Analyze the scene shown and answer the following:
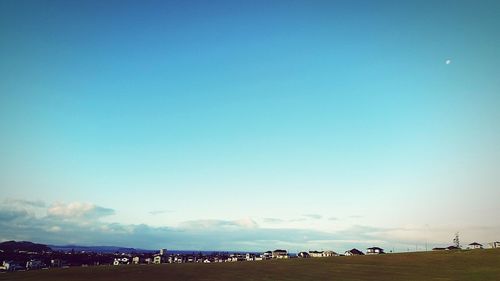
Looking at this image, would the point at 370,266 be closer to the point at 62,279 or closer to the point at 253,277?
the point at 253,277

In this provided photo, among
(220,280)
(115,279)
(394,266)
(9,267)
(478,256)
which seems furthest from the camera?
(9,267)

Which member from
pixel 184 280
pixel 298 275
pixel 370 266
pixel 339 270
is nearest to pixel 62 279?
pixel 184 280

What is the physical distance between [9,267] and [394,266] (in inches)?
5217

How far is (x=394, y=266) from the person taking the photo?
105 metres

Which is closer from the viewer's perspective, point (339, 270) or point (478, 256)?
point (339, 270)

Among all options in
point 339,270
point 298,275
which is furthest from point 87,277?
point 339,270

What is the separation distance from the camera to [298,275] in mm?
92312

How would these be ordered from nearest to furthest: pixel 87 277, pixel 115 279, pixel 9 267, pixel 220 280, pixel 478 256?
pixel 220 280
pixel 115 279
pixel 87 277
pixel 478 256
pixel 9 267

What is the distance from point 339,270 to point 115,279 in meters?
53.1

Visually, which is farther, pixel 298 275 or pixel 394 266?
pixel 394 266

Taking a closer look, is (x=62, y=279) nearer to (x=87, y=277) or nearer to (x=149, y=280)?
(x=87, y=277)

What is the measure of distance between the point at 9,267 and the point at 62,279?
7234 cm

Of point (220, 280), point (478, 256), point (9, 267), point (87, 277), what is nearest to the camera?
point (220, 280)

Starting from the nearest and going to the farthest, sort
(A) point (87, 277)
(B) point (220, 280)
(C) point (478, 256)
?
(B) point (220, 280) < (A) point (87, 277) < (C) point (478, 256)
